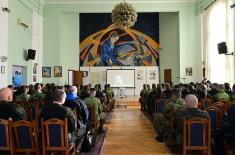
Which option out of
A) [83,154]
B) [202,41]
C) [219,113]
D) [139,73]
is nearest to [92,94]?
[83,154]

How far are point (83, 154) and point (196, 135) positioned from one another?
2341 mm

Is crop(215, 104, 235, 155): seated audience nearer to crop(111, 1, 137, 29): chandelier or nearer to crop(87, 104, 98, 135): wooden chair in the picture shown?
crop(87, 104, 98, 135): wooden chair

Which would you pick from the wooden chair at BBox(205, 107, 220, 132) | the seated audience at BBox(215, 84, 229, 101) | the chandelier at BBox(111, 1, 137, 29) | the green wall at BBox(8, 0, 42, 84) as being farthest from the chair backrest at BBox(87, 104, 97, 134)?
the green wall at BBox(8, 0, 42, 84)

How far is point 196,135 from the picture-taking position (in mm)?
5270

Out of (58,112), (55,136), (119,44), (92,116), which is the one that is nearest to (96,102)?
(92,116)

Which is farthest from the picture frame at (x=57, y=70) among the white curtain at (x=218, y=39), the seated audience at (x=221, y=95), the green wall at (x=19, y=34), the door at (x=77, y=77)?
the seated audience at (x=221, y=95)

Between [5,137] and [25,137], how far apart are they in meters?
0.30

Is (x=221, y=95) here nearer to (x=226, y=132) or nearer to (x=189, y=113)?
(x=226, y=132)

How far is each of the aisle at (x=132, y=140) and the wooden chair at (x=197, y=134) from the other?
3.81ft

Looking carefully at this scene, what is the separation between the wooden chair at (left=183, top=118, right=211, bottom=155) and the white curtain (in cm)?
821

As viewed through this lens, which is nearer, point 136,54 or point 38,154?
point 38,154

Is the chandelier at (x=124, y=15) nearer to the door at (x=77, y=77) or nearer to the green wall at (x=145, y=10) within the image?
the green wall at (x=145, y=10)

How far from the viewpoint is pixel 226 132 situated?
17.7 feet

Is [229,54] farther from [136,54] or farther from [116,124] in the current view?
[136,54]
